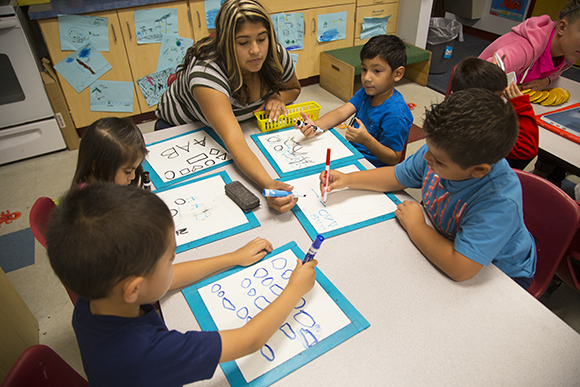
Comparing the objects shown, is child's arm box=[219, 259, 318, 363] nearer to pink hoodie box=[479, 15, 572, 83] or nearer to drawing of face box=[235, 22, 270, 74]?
drawing of face box=[235, 22, 270, 74]

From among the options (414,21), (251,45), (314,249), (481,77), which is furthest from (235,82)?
(414,21)

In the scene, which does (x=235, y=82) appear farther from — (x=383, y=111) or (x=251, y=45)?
(x=383, y=111)

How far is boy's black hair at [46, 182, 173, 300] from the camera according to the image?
517 millimetres

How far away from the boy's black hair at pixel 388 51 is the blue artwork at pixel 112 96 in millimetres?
1961

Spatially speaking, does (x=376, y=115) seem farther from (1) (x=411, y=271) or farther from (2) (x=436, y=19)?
(2) (x=436, y=19)

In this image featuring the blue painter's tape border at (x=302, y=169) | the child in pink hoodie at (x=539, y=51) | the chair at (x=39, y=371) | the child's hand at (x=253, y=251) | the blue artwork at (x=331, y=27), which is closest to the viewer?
the chair at (x=39, y=371)

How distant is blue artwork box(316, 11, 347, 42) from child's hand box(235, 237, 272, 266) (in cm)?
282

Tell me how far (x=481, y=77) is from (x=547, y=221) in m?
0.63

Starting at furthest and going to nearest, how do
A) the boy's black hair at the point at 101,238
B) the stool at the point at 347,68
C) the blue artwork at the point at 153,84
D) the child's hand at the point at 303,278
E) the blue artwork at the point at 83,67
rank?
the stool at the point at 347,68, the blue artwork at the point at 153,84, the blue artwork at the point at 83,67, the child's hand at the point at 303,278, the boy's black hair at the point at 101,238

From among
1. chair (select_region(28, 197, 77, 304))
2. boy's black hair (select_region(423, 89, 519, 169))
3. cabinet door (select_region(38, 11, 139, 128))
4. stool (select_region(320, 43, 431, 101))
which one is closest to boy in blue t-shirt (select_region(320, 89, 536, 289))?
boy's black hair (select_region(423, 89, 519, 169))

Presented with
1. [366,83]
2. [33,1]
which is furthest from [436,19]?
[33,1]

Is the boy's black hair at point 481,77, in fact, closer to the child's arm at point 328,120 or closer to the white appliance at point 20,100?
the child's arm at point 328,120

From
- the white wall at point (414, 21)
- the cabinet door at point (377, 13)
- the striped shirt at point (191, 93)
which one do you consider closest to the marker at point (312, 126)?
the striped shirt at point (191, 93)

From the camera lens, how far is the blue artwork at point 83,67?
242 cm
